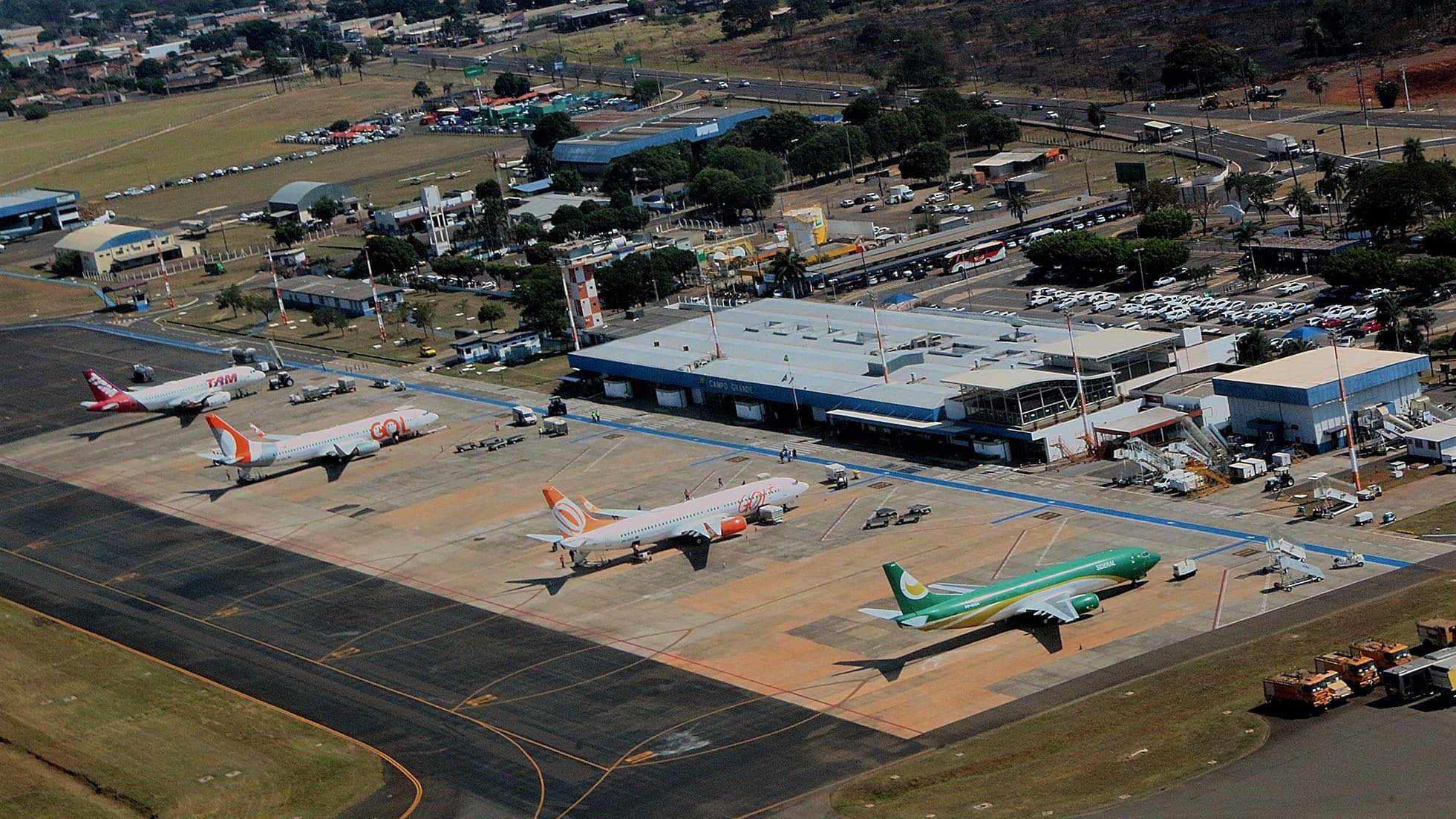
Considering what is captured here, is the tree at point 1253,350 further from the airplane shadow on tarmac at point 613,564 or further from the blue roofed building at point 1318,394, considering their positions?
the airplane shadow on tarmac at point 613,564

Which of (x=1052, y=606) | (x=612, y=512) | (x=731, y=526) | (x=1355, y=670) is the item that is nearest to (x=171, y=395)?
(x=612, y=512)

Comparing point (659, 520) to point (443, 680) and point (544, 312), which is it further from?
point (544, 312)

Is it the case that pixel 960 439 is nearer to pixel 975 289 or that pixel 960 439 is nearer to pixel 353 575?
pixel 353 575

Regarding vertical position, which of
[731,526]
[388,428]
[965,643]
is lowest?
[965,643]

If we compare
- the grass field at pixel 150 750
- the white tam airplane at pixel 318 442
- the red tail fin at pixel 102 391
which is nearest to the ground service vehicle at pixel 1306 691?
the grass field at pixel 150 750

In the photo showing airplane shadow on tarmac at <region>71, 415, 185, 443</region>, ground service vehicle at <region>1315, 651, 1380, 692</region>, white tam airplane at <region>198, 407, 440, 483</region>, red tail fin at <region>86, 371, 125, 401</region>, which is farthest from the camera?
red tail fin at <region>86, 371, 125, 401</region>

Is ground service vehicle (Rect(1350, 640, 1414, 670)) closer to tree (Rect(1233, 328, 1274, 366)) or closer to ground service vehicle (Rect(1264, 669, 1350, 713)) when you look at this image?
ground service vehicle (Rect(1264, 669, 1350, 713))

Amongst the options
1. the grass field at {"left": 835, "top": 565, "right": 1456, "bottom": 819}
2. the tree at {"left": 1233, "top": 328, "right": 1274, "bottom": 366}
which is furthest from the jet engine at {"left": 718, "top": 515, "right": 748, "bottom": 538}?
the tree at {"left": 1233, "top": 328, "right": 1274, "bottom": 366}
